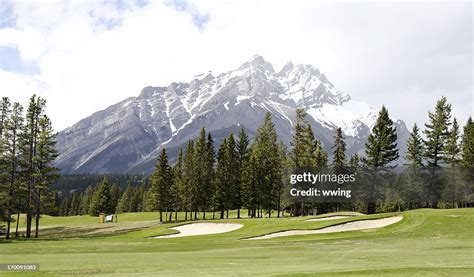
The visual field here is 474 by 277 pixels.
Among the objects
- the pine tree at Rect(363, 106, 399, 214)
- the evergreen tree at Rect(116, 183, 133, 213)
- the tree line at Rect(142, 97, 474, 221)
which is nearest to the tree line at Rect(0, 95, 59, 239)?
the tree line at Rect(142, 97, 474, 221)

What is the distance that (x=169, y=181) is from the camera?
89.1 meters

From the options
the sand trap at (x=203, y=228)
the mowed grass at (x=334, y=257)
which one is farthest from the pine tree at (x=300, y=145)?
the mowed grass at (x=334, y=257)

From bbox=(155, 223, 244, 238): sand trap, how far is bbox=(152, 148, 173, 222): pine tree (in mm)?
21744

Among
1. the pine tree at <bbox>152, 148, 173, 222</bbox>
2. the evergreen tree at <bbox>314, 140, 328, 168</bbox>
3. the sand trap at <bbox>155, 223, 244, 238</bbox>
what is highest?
the evergreen tree at <bbox>314, 140, 328, 168</bbox>

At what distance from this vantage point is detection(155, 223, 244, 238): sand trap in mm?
58156

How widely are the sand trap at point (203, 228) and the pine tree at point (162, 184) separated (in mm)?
21744

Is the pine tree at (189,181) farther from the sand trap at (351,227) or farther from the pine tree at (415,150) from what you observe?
the sand trap at (351,227)

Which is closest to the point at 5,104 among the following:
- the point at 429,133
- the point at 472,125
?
the point at 429,133

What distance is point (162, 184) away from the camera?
87.8m

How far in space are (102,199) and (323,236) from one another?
10140 cm

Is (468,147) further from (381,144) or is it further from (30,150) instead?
(30,150)

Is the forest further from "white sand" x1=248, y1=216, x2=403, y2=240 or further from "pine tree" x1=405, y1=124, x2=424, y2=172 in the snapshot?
"white sand" x1=248, y1=216, x2=403, y2=240

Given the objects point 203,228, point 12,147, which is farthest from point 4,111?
point 203,228

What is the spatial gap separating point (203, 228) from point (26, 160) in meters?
24.9
